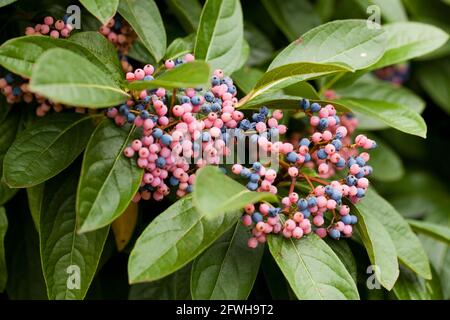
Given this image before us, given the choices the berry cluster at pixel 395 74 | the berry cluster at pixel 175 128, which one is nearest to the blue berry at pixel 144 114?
the berry cluster at pixel 175 128

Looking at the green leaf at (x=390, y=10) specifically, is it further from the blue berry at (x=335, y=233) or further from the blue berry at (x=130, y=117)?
the blue berry at (x=130, y=117)

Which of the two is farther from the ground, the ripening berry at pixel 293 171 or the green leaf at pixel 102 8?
the green leaf at pixel 102 8

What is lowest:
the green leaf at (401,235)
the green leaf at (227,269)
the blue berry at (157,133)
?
the green leaf at (401,235)

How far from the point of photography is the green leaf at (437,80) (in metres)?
2.25

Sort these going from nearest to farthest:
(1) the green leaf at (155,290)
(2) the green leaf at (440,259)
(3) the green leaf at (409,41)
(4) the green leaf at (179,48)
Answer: (4) the green leaf at (179,48), (1) the green leaf at (155,290), (3) the green leaf at (409,41), (2) the green leaf at (440,259)

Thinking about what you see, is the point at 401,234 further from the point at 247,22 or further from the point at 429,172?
the point at 429,172

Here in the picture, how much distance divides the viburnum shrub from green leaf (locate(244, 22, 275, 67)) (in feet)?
1.17

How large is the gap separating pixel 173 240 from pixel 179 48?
1.68 ft

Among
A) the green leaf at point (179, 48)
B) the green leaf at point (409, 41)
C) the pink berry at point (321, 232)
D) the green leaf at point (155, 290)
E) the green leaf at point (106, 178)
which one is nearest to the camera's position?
the green leaf at point (106, 178)

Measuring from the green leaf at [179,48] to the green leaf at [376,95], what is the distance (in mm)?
643

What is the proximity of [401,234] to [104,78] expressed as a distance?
2.64 ft

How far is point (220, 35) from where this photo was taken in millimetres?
1358

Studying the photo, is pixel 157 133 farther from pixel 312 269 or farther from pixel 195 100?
pixel 312 269

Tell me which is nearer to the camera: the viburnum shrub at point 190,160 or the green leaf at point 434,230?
the viburnum shrub at point 190,160
